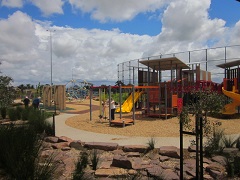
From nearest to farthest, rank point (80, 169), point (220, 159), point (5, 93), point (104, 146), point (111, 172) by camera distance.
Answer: point (80, 169), point (111, 172), point (220, 159), point (104, 146), point (5, 93)

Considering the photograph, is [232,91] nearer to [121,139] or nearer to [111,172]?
[121,139]

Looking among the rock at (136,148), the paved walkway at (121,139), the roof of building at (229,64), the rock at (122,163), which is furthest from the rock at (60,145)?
the roof of building at (229,64)

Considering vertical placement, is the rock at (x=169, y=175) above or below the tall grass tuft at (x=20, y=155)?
below

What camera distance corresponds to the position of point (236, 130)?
13.2m

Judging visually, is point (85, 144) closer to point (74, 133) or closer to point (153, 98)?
point (74, 133)

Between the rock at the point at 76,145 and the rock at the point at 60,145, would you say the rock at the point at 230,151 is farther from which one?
the rock at the point at 60,145

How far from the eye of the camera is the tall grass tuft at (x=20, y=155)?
15.5 ft

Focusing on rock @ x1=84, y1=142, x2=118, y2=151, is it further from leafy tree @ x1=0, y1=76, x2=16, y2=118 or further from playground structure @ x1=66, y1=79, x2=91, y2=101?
playground structure @ x1=66, y1=79, x2=91, y2=101

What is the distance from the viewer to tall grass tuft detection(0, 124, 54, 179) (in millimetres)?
4730

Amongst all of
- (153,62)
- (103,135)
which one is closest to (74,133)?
(103,135)

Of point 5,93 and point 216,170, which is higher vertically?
point 5,93

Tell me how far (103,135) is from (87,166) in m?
5.67

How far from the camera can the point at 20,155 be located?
5.50 m

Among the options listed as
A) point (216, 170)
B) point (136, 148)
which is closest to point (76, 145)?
point (136, 148)
